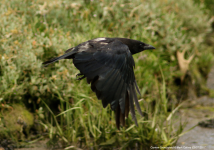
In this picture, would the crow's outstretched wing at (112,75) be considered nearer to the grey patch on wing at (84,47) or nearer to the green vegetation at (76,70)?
the grey patch on wing at (84,47)

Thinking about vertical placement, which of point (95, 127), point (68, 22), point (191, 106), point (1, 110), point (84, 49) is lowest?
point (191, 106)

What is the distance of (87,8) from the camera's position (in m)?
5.98

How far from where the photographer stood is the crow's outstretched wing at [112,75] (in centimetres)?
270

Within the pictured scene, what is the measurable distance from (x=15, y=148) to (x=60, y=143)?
0.57m

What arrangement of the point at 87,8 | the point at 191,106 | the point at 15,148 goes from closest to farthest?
the point at 15,148, the point at 191,106, the point at 87,8

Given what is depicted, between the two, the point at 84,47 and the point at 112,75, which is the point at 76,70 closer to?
the point at 84,47

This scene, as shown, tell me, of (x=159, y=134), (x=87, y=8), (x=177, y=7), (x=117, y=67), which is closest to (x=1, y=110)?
(x=117, y=67)

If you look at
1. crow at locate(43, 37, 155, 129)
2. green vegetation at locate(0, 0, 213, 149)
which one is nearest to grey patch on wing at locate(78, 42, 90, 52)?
crow at locate(43, 37, 155, 129)

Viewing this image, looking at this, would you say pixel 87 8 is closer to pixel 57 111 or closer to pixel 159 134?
pixel 57 111

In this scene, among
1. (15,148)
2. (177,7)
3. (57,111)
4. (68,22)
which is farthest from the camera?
(177,7)

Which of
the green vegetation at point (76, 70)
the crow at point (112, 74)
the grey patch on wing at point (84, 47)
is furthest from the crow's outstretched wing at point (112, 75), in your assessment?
the green vegetation at point (76, 70)

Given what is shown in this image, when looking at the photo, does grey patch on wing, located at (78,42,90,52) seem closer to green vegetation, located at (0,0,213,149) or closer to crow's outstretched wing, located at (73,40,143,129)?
crow's outstretched wing, located at (73,40,143,129)

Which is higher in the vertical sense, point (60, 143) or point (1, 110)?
point (1, 110)

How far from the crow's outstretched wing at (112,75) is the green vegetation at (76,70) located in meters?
0.78
